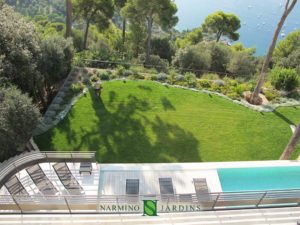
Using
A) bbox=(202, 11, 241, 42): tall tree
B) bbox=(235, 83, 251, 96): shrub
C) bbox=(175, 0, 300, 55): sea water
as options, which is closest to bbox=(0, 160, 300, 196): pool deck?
bbox=(235, 83, 251, 96): shrub

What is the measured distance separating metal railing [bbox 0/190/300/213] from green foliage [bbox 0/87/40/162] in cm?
226

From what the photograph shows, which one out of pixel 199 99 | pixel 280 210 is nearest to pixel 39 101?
pixel 199 99

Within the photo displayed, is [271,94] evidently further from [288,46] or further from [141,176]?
[288,46]

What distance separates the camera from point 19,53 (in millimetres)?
12078

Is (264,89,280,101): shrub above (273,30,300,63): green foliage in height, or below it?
below

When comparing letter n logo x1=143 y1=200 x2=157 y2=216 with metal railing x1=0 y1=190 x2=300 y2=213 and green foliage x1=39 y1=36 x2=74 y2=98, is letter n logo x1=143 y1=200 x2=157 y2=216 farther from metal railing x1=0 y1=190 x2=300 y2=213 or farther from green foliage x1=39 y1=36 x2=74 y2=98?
green foliage x1=39 y1=36 x2=74 y2=98

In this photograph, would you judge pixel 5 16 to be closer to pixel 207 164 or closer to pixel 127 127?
pixel 127 127

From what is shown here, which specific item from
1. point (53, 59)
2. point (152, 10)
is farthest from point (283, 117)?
point (53, 59)

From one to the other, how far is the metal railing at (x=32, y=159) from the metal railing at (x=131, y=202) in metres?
1.45

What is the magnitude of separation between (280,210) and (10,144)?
10521 mm

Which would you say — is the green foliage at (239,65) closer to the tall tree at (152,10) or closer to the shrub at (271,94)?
the tall tree at (152,10)

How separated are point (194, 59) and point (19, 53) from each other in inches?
652

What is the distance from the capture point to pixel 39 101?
15.9 m

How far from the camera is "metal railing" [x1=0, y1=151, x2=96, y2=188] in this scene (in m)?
10.5
